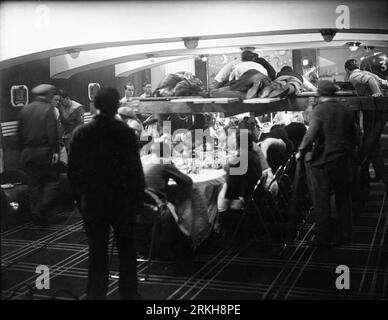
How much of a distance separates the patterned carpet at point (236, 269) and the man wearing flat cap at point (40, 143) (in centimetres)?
23

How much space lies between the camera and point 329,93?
122 inches

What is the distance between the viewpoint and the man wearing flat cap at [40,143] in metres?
2.95

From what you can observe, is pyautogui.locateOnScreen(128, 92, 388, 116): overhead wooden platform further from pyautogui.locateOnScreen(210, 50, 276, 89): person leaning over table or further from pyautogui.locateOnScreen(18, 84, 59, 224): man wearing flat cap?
pyautogui.locateOnScreen(18, 84, 59, 224): man wearing flat cap

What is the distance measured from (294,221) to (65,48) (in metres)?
1.96

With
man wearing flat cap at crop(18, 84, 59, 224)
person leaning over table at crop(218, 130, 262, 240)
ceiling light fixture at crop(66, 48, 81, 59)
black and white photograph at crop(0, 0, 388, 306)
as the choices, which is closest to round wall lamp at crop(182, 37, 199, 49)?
black and white photograph at crop(0, 0, 388, 306)

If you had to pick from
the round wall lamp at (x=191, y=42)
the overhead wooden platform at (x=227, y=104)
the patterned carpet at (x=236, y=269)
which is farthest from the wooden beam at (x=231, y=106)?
the round wall lamp at (x=191, y=42)

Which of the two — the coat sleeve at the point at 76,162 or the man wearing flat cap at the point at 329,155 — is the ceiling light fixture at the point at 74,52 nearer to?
the coat sleeve at the point at 76,162

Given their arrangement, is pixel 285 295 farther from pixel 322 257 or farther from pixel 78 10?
pixel 78 10

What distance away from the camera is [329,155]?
3.09 meters

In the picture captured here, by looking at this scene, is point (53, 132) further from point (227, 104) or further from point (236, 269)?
point (236, 269)

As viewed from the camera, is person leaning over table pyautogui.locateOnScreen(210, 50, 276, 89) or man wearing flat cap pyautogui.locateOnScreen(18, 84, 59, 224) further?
person leaning over table pyautogui.locateOnScreen(210, 50, 276, 89)

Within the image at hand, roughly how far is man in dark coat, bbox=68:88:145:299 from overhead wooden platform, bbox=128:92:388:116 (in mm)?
511

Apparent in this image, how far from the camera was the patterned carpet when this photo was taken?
2.94m
